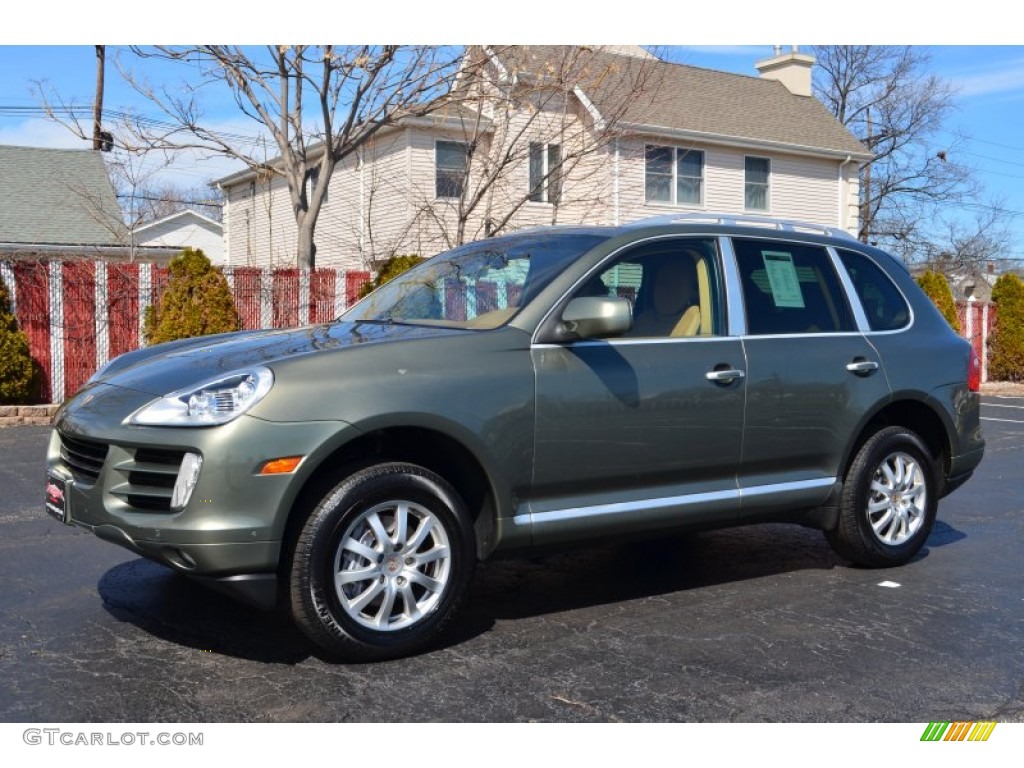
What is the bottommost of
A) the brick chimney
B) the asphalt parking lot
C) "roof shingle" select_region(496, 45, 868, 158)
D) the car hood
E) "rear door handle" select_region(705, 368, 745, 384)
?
the asphalt parking lot

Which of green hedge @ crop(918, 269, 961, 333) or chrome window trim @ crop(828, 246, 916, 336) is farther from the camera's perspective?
green hedge @ crop(918, 269, 961, 333)

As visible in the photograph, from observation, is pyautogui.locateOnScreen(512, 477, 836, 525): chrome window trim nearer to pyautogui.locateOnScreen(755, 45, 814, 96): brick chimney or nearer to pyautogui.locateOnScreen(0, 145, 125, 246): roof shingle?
pyautogui.locateOnScreen(0, 145, 125, 246): roof shingle

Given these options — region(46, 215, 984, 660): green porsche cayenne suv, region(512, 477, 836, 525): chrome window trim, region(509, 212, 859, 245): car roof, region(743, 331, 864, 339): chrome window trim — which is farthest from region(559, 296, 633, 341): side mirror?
region(743, 331, 864, 339): chrome window trim

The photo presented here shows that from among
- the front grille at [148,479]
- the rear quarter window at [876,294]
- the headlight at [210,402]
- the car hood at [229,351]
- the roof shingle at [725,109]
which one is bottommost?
the front grille at [148,479]

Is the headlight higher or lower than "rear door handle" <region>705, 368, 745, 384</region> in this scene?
lower

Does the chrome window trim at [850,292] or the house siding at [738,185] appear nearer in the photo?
the chrome window trim at [850,292]

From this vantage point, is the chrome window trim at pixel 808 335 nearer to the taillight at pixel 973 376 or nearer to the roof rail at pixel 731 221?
the roof rail at pixel 731 221

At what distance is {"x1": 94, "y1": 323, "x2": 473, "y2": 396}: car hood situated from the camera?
14.3 feet

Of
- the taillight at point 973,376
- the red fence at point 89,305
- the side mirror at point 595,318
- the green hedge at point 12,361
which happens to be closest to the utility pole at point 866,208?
the red fence at point 89,305

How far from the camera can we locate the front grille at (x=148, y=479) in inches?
161

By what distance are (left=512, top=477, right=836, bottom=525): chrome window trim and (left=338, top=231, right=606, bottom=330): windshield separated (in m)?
0.87

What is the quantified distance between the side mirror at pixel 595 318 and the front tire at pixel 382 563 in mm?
886

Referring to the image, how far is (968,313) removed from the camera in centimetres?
2441

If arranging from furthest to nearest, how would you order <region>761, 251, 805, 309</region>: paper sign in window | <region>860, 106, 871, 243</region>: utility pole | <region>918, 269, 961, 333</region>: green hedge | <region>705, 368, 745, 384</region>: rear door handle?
1. <region>860, 106, 871, 243</region>: utility pole
2. <region>918, 269, 961, 333</region>: green hedge
3. <region>761, 251, 805, 309</region>: paper sign in window
4. <region>705, 368, 745, 384</region>: rear door handle
